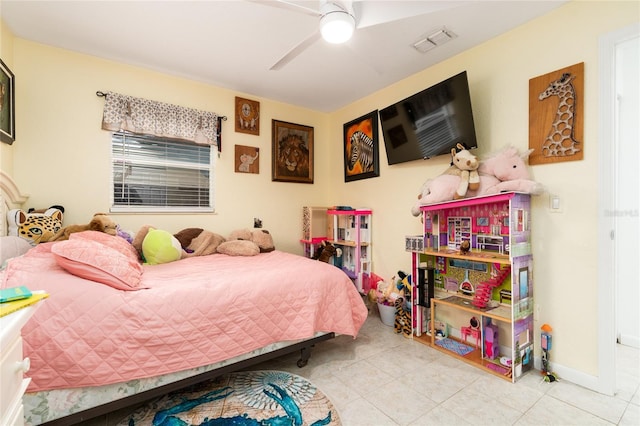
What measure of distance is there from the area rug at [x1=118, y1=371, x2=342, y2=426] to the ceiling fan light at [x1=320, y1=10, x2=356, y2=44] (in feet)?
7.14

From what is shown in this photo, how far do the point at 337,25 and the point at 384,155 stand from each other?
1914 mm

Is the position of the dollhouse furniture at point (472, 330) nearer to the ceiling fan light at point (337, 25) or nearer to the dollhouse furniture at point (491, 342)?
the dollhouse furniture at point (491, 342)

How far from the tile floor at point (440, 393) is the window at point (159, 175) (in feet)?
6.36

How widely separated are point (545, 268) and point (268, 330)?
203cm

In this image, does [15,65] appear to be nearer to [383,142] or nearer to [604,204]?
[383,142]

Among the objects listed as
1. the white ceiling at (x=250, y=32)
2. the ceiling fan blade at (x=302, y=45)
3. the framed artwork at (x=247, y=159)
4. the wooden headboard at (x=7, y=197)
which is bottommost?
the wooden headboard at (x=7, y=197)

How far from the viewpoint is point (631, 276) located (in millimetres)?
2514

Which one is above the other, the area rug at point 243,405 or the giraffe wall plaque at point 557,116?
the giraffe wall plaque at point 557,116

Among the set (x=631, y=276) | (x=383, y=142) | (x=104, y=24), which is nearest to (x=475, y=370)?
(x=631, y=276)

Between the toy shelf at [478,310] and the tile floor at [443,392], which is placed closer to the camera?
the tile floor at [443,392]

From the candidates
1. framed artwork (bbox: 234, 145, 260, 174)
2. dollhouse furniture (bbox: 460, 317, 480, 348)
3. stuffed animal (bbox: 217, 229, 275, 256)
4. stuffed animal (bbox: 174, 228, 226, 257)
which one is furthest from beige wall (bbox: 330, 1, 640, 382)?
stuffed animal (bbox: 174, 228, 226, 257)

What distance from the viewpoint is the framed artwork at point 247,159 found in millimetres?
3463

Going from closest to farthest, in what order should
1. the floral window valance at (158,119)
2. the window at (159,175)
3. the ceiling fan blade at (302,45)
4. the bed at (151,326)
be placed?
the bed at (151,326) < the ceiling fan blade at (302,45) < the floral window valance at (158,119) < the window at (159,175)

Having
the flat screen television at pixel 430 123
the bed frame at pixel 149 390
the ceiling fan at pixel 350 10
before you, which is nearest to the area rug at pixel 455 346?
the bed frame at pixel 149 390
